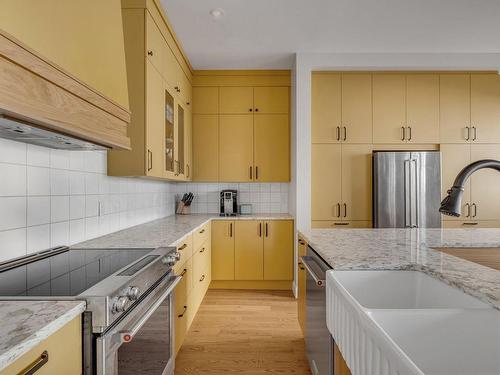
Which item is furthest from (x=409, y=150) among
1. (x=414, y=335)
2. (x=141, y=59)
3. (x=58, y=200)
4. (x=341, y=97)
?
(x=58, y=200)

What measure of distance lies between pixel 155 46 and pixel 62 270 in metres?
1.82

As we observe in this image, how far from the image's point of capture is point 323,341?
5.13 feet

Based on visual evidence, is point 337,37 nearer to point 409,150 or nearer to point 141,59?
point 409,150

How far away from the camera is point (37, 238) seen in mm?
1581

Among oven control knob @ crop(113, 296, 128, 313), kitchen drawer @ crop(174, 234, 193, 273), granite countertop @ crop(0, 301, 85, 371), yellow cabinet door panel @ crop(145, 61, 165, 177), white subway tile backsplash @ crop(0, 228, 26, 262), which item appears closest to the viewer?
granite countertop @ crop(0, 301, 85, 371)

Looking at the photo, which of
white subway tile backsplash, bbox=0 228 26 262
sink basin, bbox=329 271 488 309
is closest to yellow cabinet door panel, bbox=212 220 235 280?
white subway tile backsplash, bbox=0 228 26 262

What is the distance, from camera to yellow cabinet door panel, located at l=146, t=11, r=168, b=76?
7.41 feet

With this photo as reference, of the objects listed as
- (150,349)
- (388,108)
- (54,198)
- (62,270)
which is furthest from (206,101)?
(150,349)

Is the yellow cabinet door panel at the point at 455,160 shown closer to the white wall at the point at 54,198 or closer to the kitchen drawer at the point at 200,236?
the kitchen drawer at the point at 200,236

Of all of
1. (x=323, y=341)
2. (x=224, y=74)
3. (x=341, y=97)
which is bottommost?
(x=323, y=341)

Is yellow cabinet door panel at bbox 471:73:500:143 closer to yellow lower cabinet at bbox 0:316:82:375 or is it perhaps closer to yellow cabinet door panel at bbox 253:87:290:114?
yellow cabinet door panel at bbox 253:87:290:114

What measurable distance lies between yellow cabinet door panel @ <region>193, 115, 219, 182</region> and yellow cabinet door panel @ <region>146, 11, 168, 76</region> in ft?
4.19

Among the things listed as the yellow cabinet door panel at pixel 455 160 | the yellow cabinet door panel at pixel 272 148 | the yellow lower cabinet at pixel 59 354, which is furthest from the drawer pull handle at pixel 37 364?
the yellow cabinet door panel at pixel 455 160

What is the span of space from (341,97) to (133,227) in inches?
105
